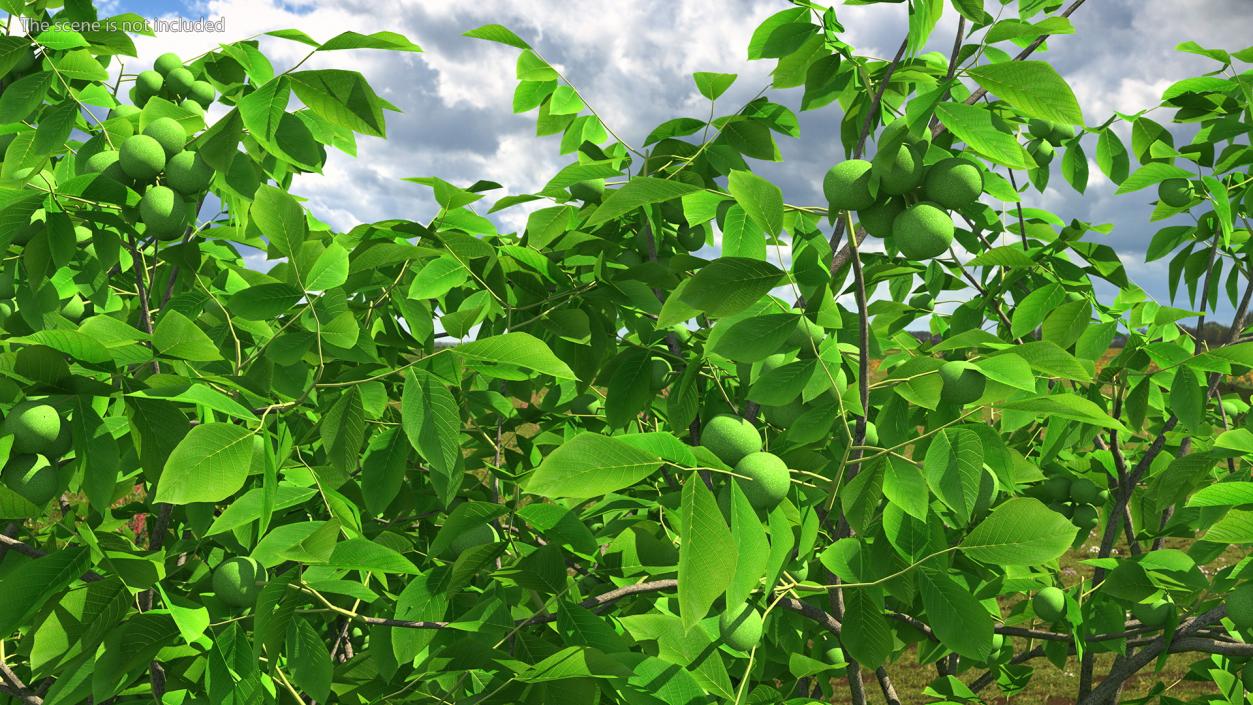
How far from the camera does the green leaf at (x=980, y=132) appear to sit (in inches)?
53.8

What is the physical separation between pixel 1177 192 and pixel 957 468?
1.97 metres

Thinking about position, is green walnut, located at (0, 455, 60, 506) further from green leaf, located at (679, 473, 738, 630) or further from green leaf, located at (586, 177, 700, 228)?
green leaf, located at (679, 473, 738, 630)

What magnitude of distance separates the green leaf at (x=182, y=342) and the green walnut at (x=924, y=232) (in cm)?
118

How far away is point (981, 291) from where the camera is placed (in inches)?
135

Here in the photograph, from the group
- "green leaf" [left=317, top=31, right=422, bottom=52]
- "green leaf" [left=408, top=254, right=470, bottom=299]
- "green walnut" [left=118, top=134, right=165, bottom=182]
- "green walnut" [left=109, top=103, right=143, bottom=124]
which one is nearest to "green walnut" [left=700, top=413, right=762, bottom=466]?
"green leaf" [left=408, top=254, right=470, bottom=299]

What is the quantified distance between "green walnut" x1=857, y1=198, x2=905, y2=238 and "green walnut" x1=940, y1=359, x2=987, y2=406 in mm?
303

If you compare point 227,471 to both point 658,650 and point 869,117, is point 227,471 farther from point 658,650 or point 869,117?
point 869,117

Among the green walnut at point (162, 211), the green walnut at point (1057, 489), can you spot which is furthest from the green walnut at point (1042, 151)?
the green walnut at point (162, 211)

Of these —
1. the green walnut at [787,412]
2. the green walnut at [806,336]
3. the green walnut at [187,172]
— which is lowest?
the green walnut at [787,412]

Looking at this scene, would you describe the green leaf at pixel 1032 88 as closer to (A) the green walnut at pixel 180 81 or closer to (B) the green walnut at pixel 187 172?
(B) the green walnut at pixel 187 172

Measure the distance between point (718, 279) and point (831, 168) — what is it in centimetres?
26

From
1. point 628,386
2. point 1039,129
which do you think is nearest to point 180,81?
point 628,386

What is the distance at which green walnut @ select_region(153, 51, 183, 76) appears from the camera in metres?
2.93

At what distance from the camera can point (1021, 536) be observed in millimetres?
1545
